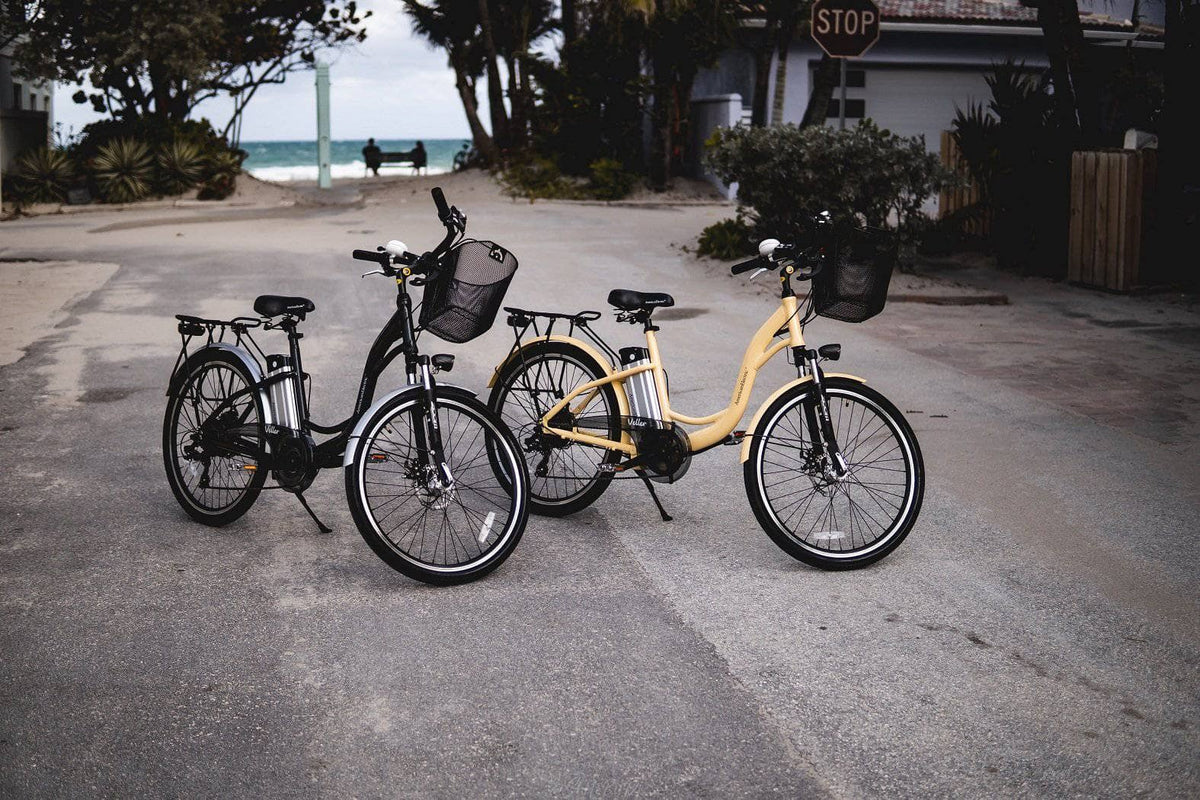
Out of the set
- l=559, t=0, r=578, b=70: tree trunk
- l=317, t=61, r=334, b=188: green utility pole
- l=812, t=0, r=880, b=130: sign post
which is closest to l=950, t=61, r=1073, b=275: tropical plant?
l=812, t=0, r=880, b=130: sign post

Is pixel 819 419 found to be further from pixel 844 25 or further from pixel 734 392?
pixel 844 25

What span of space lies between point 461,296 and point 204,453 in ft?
5.41

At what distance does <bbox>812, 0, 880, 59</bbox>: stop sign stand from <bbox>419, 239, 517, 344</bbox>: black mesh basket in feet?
27.7

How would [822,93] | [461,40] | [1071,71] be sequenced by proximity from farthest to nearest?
[461,40] < [822,93] < [1071,71]

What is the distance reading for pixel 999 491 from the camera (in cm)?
636

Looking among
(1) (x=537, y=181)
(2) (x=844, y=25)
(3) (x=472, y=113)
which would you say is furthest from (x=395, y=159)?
(2) (x=844, y=25)

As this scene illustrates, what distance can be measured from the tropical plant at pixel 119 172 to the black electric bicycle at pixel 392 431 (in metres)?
22.3

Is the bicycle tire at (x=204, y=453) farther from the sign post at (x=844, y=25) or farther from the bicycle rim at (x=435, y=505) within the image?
the sign post at (x=844, y=25)

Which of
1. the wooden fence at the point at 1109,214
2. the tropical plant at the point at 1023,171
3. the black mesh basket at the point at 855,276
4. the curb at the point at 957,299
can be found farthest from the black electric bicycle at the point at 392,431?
the tropical plant at the point at 1023,171

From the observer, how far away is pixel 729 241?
15773 millimetres

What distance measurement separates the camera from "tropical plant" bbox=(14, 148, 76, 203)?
2595cm

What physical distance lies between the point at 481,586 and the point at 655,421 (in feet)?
3.53

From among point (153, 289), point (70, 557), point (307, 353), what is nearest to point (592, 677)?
point (70, 557)

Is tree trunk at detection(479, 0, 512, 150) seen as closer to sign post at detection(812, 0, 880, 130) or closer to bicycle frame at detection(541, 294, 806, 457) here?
sign post at detection(812, 0, 880, 130)
